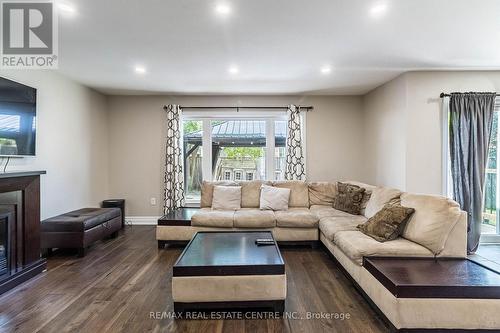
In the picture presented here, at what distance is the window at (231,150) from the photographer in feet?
18.2

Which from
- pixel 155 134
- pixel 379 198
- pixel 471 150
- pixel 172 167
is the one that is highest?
pixel 155 134

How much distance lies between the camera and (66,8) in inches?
90.7

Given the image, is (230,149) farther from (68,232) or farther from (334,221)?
(68,232)

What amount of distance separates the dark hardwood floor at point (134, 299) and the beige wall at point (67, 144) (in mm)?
1003

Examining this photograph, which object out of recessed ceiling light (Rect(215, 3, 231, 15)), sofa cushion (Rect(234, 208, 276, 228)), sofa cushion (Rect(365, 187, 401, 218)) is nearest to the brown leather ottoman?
sofa cushion (Rect(234, 208, 276, 228))

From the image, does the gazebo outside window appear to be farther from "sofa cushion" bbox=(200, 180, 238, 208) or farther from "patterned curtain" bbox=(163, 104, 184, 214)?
"sofa cushion" bbox=(200, 180, 238, 208)

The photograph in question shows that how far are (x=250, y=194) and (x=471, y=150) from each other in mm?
3239

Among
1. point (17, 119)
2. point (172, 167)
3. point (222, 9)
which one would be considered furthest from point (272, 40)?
point (172, 167)

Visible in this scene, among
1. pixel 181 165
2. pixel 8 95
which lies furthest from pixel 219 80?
pixel 8 95

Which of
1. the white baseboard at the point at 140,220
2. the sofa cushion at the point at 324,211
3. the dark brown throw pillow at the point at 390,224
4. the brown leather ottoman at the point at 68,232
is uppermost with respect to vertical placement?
the dark brown throw pillow at the point at 390,224

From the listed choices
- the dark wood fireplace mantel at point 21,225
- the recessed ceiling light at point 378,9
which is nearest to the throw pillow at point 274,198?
the recessed ceiling light at point 378,9

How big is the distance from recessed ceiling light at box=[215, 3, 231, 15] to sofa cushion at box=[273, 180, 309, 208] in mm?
2889

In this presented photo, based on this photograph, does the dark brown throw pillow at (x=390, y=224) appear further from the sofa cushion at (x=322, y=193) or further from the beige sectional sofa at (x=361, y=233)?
the sofa cushion at (x=322, y=193)

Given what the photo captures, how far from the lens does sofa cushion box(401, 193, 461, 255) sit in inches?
96.2
